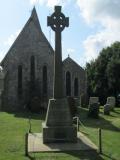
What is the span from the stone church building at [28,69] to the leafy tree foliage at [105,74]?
20304 millimetres

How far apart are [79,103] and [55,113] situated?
26101mm

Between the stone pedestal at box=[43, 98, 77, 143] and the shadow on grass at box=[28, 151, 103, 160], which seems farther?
the stone pedestal at box=[43, 98, 77, 143]

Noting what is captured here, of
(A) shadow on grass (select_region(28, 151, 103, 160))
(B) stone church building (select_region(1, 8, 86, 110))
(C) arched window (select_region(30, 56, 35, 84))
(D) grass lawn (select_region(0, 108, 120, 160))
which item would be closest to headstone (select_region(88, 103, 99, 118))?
(D) grass lawn (select_region(0, 108, 120, 160))

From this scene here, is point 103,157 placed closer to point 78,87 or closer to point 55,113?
point 55,113

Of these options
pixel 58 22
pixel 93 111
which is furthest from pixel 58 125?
pixel 93 111

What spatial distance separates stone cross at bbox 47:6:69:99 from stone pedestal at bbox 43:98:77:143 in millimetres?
536

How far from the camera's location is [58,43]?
1938 cm

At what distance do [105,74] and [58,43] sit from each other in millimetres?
46988

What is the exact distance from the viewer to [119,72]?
62719 millimetres

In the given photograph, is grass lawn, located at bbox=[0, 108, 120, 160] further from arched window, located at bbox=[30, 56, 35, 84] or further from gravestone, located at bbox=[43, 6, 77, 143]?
arched window, located at bbox=[30, 56, 35, 84]

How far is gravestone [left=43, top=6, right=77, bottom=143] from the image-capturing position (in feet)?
60.2

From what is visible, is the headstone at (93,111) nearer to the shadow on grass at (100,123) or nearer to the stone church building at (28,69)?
the shadow on grass at (100,123)

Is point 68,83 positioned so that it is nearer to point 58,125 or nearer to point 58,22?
point 58,22

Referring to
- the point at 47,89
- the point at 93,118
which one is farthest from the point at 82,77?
the point at 93,118
